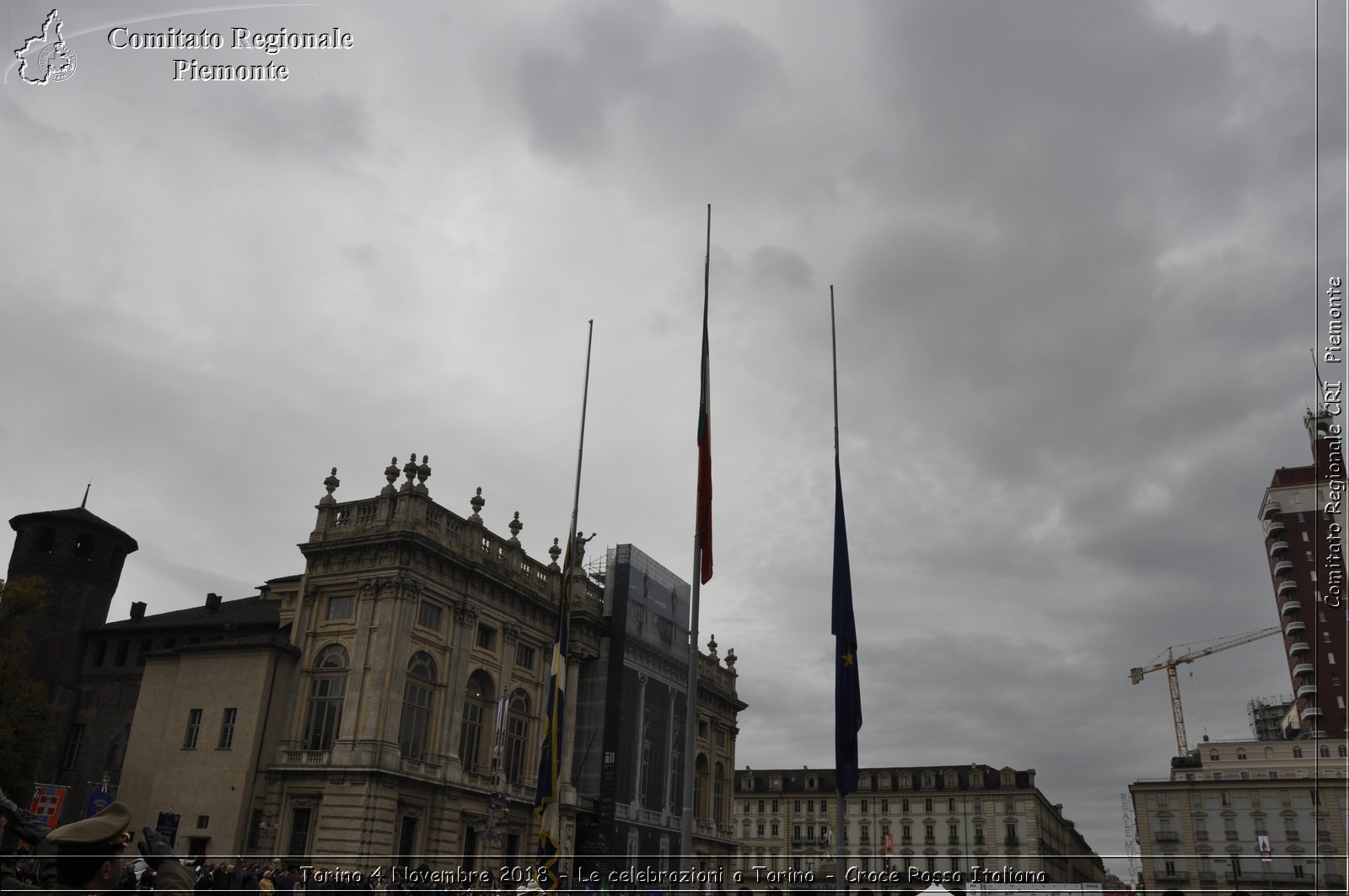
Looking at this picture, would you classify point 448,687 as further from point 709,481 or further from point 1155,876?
point 1155,876

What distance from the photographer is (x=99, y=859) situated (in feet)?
16.8

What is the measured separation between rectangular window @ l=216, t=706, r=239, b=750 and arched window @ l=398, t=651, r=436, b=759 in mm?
7304

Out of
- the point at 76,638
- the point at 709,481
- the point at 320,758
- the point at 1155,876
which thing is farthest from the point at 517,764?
the point at 1155,876

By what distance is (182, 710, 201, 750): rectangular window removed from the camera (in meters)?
41.2

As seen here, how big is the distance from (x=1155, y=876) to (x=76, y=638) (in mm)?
94737

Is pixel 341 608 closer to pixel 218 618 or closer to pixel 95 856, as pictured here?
pixel 218 618

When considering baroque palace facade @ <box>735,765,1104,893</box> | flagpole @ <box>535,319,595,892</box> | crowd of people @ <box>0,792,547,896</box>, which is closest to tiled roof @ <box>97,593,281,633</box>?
flagpole @ <box>535,319,595,892</box>

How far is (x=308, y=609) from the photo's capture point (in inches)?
1720

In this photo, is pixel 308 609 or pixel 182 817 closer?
pixel 182 817

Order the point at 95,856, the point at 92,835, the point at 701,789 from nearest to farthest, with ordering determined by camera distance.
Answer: the point at 95,856 < the point at 92,835 < the point at 701,789

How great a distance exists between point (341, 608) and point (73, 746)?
2023 centimetres

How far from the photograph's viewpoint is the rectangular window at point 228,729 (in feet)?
133

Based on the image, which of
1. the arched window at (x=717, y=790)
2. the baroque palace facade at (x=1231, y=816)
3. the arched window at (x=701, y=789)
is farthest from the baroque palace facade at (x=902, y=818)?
the arched window at (x=701, y=789)

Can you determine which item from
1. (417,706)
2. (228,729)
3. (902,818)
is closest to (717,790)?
(417,706)
